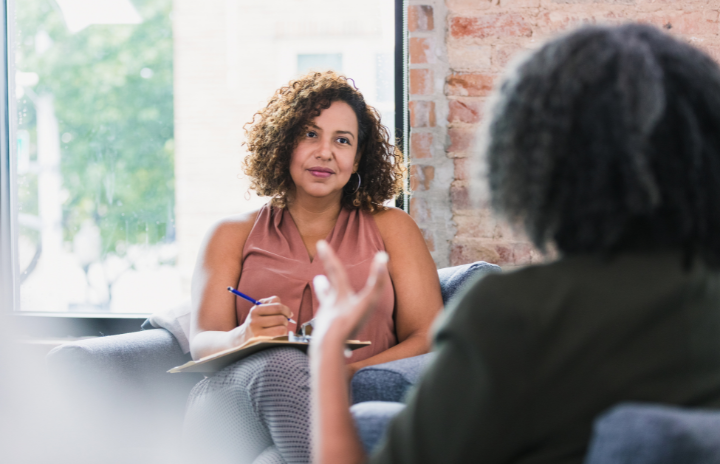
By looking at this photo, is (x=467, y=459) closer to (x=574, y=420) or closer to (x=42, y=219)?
(x=574, y=420)

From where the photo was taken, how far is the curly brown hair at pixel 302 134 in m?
1.73

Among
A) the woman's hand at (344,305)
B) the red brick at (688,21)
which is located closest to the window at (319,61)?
the red brick at (688,21)

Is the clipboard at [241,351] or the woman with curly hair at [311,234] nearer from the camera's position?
the clipboard at [241,351]

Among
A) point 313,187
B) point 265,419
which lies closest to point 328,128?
point 313,187

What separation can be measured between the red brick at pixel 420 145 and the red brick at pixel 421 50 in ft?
0.78

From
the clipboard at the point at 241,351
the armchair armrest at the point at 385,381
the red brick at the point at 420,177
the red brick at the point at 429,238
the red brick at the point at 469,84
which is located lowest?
the armchair armrest at the point at 385,381

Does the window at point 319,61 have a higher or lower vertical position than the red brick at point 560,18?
lower

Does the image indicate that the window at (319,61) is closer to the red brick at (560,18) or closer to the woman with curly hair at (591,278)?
the red brick at (560,18)

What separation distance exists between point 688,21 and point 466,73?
72 centimetres

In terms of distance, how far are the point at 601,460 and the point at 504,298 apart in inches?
5.9

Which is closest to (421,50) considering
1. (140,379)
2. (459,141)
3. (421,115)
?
(421,115)

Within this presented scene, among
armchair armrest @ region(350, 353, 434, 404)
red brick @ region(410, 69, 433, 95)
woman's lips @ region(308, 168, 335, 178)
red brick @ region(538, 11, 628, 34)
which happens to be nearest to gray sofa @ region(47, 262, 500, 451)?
armchair armrest @ region(350, 353, 434, 404)

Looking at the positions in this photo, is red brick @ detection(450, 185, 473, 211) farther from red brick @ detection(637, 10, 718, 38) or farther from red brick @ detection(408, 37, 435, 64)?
red brick @ detection(637, 10, 718, 38)

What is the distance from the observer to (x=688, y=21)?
6.20 ft
